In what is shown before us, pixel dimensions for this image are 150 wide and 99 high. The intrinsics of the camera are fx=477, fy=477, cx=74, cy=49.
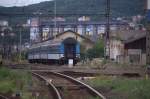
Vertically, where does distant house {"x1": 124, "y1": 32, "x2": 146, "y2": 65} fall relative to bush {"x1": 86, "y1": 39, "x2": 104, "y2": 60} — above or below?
above

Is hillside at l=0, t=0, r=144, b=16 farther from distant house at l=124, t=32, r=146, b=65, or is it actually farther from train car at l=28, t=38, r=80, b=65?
train car at l=28, t=38, r=80, b=65

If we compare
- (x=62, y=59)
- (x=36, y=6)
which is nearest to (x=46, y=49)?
(x=62, y=59)

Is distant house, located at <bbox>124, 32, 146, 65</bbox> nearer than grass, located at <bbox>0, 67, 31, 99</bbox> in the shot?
No

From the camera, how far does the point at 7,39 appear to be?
91.3 m

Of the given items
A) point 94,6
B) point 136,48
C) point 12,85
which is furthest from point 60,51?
point 12,85

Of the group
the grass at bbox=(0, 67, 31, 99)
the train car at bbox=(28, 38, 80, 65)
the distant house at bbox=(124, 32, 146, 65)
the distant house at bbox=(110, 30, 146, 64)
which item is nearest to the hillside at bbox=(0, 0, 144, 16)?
the distant house at bbox=(110, 30, 146, 64)

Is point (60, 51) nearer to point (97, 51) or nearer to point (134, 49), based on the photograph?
point (134, 49)

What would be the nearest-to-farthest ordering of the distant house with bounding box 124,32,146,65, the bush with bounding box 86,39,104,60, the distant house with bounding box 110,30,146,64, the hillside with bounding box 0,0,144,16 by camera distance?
the distant house with bounding box 110,30,146,64
the distant house with bounding box 124,32,146,65
the hillside with bounding box 0,0,144,16
the bush with bounding box 86,39,104,60

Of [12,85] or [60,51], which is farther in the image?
[60,51]

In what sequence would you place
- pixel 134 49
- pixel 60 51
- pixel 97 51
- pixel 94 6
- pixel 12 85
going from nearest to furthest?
pixel 12 85, pixel 60 51, pixel 134 49, pixel 97 51, pixel 94 6

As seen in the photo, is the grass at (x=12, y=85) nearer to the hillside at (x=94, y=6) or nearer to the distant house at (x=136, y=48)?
the distant house at (x=136, y=48)

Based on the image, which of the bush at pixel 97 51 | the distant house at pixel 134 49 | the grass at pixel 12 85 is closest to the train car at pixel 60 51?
the distant house at pixel 134 49

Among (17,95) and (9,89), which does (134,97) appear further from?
(9,89)

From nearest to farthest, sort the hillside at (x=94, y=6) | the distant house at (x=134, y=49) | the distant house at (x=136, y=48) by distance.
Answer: the distant house at (x=134, y=49) < the distant house at (x=136, y=48) < the hillside at (x=94, y=6)
